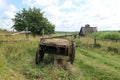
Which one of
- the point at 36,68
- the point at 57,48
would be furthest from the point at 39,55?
the point at 36,68

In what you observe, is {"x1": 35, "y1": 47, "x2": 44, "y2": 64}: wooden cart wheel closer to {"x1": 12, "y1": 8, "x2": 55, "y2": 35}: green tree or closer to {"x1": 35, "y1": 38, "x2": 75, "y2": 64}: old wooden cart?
{"x1": 35, "y1": 38, "x2": 75, "y2": 64}: old wooden cart

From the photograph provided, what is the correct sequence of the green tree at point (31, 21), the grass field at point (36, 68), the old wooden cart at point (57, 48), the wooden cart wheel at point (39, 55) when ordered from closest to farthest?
the grass field at point (36, 68) < the old wooden cart at point (57, 48) < the wooden cart wheel at point (39, 55) < the green tree at point (31, 21)

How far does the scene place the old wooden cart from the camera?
13211mm

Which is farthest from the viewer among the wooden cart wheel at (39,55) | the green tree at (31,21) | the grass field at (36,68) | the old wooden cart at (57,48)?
the green tree at (31,21)

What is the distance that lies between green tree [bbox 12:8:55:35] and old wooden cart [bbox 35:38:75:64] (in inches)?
983

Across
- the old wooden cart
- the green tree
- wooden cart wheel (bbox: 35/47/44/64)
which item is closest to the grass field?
wooden cart wheel (bbox: 35/47/44/64)

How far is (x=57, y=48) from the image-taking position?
1319 centimetres

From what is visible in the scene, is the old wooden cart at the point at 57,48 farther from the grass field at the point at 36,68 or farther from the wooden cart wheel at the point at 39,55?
the grass field at the point at 36,68

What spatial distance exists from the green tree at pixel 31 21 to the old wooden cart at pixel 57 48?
25.0m

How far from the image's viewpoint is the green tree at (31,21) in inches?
1543

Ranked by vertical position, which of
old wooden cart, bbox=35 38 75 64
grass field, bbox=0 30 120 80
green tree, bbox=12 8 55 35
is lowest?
grass field, bbox=0 30 120 80

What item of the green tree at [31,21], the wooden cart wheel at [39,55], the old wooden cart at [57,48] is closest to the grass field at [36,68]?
the wooden cart wheel at [39,55]

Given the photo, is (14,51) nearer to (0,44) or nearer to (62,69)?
(0,44)

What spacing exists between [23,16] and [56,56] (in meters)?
27.8
